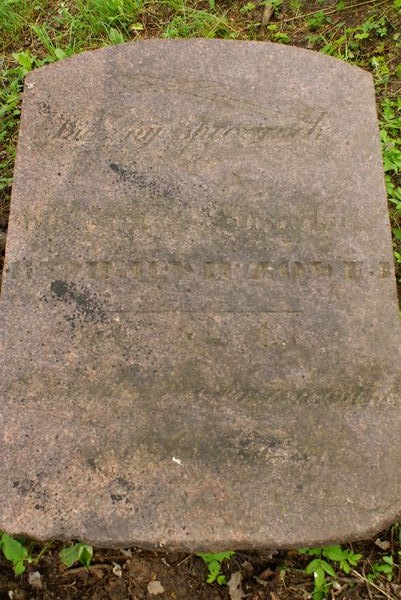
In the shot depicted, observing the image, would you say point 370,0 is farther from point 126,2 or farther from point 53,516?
point 53,516

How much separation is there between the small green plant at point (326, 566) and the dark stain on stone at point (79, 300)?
117 cm

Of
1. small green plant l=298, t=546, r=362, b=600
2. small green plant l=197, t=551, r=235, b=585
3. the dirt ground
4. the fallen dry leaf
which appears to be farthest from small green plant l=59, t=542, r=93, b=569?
small green plant l=298, t=546, r=362, b=600

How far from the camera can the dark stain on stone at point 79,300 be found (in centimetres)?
202

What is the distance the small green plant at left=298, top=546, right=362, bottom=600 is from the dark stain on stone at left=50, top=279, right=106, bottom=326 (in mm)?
1169

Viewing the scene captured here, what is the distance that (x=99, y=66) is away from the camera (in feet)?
7.78

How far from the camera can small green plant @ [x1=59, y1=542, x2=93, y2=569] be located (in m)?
2.06

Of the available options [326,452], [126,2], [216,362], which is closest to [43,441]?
[216,362]

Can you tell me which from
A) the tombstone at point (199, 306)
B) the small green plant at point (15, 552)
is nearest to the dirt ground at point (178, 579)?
the small green plant at point (15, 552)

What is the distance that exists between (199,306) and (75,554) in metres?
0.98

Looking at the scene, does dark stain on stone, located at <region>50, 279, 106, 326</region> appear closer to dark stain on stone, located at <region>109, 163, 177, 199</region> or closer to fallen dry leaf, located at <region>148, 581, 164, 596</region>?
dark stain on stone, located at <region>109, 163, 177, 199</region>

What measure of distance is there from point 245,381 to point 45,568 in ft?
3.45

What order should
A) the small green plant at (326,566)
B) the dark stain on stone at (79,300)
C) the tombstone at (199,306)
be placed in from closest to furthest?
1. the tombstone at (199,306)
2. the dark stain on stone at (79,300)
3. the small green plant at (326,566)

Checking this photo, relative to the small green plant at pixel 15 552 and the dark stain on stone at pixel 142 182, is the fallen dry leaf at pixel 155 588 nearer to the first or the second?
the small green plant at pixel 15 552

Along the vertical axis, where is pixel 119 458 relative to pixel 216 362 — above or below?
Result: below
